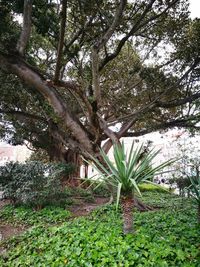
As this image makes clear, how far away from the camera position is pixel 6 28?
6.37 m

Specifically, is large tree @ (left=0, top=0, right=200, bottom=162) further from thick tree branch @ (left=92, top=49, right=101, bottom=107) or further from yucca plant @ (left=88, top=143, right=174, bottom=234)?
yucca plant @ (left=88, top=143, right=174, bottom=234)

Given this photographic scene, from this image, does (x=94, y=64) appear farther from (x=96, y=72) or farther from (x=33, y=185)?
(x=33, y=185)

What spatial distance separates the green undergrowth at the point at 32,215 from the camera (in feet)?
18.5

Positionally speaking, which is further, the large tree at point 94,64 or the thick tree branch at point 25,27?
the large tree at point 94,64

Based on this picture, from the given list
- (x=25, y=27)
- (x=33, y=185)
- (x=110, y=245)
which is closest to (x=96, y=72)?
(x=25, y=27)

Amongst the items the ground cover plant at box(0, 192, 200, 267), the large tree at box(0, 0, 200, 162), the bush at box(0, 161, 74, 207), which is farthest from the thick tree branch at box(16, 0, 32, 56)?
the ground cover plant at box(0, 192, 200, 267)

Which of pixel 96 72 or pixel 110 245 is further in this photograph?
pixel 96 72

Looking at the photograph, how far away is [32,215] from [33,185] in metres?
0.76

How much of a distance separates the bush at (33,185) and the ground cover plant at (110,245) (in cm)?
170

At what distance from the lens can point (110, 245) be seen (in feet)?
10.9

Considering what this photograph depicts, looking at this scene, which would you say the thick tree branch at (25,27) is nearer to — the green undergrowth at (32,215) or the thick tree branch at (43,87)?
the thick tree branch at (43,87)

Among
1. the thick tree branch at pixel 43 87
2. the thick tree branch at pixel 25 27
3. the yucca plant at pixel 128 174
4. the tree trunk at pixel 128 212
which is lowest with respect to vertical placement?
the tree trunk at pixel 128 212

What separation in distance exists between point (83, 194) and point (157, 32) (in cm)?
528

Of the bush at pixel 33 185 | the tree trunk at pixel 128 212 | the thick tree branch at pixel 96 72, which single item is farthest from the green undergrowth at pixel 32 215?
the thick tree branch at pixel 96 72
